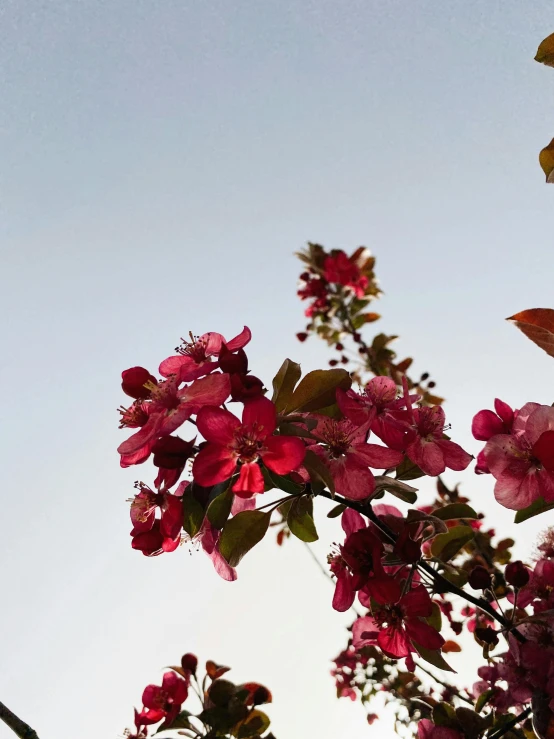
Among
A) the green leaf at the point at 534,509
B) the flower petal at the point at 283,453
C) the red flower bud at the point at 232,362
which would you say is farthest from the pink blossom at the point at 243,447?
the green leaf at the point at 534,509

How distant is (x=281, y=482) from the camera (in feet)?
3.43

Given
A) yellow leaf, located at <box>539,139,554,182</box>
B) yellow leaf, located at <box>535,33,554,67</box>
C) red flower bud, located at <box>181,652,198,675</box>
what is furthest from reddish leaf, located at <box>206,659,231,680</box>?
yellow leaf, located at <box>535,33,554,67</box>

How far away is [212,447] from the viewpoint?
0.96 metres

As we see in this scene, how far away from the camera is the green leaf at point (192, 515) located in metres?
1.02

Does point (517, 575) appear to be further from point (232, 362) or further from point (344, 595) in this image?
point (232, 362)

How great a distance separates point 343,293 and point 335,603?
269 cm

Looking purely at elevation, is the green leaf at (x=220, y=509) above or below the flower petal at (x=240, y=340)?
below

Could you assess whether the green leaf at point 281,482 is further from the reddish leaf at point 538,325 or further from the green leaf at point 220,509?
the reddish leaf at point 538,325

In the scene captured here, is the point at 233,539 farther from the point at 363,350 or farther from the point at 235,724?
the point at 363,350

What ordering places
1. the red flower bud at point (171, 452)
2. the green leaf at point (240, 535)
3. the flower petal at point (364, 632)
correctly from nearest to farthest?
the red flower bud at point (171, 452) < the green leaf at point (240, 535) < the flower petal at point (364, 632)

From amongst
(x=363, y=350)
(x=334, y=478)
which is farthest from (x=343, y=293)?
(x=334, y=478)

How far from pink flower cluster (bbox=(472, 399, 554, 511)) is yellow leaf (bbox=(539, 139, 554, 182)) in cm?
45

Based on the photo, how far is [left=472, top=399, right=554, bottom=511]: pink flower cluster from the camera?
41.4 inches

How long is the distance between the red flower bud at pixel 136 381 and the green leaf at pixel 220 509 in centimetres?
27
